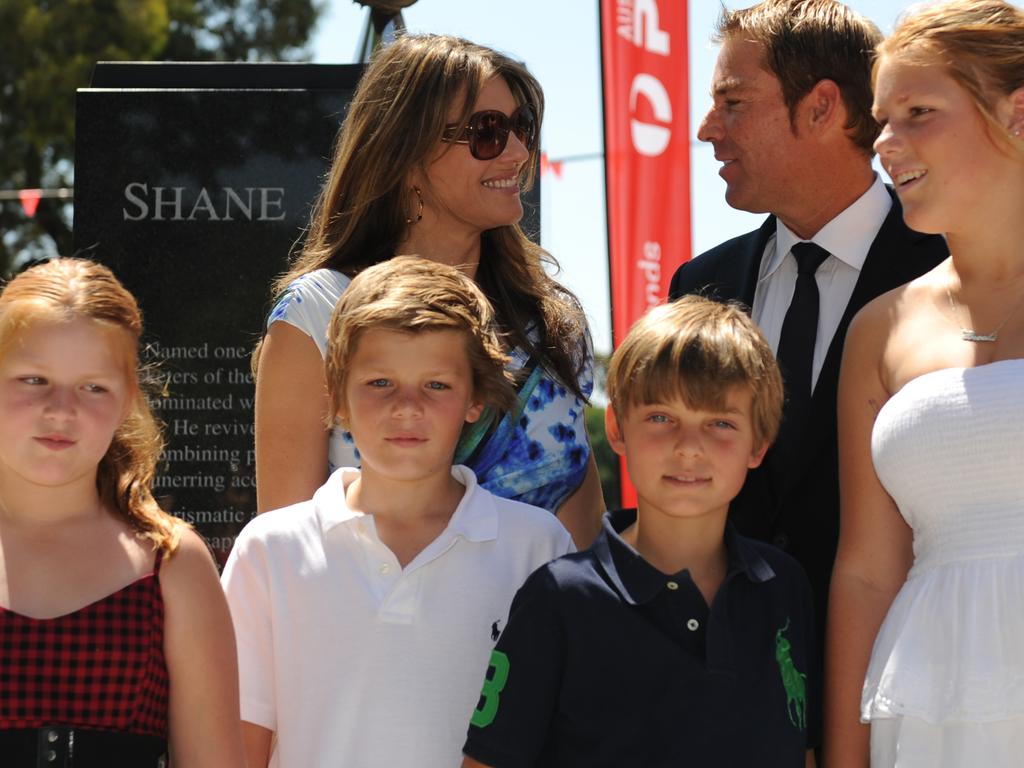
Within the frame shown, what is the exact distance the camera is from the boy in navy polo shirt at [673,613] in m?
2.55

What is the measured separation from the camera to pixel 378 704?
2.74 meters

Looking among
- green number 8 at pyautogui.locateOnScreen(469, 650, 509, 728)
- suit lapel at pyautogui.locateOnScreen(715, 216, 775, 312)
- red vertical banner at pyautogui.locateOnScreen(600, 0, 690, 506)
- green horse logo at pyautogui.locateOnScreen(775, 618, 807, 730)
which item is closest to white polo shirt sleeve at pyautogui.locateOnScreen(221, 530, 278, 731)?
green number 8 at pyautogui.locateOnScreen(469, 650, 509, 728)

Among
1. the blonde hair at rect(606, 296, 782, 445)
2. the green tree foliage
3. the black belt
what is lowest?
the black belt

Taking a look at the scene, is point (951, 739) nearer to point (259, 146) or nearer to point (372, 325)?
point (372, 325)

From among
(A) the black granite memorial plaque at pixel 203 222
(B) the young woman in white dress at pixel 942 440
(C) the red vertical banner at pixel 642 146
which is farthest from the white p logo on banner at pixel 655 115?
(B) the young woman in white dress at pixel 942 440

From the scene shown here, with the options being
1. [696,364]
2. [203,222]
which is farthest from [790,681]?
[203,222]

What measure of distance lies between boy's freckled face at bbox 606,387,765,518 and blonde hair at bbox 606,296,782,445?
21mm

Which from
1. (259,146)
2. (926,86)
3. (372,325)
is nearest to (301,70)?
(259,146)

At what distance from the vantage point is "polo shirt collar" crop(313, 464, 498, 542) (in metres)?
2.89

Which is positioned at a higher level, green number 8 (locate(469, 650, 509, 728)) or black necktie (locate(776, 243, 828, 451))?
black necktie (locate(776, 243, 828, 451))

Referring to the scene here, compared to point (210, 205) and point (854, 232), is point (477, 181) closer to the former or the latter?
point (854, 232)

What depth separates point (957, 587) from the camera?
2.67m

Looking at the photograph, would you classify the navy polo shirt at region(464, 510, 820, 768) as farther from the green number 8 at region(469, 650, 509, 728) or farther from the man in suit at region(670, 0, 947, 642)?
the man in suit at region(670, 0, 947, 642)

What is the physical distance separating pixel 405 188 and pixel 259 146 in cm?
190
